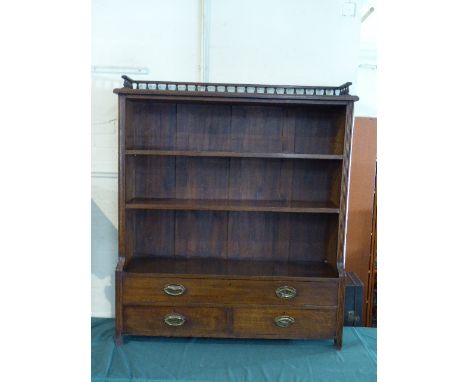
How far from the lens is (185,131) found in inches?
81.0

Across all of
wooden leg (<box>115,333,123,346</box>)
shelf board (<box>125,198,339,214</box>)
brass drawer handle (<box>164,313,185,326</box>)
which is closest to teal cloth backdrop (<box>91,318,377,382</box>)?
wooden leg (<box>115,333,123,346</box>)

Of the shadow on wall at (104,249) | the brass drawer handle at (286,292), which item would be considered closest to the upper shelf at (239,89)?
the shadow on wall at (104,249)

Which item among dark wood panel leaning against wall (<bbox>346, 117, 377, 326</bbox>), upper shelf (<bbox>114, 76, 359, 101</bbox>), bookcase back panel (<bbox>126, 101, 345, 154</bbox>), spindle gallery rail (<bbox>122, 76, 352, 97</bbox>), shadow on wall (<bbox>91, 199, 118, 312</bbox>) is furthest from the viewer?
dark wood panel leaning against wall (<bbox>346, 117, 377, 326</bbox>)

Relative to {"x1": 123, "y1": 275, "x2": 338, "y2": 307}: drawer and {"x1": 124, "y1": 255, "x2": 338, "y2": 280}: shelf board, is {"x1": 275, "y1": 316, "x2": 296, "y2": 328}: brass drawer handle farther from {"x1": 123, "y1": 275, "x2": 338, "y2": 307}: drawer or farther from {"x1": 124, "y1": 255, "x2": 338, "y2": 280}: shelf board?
{"x1": 124, "y1": 255, "x2": 338, "y2": 280}: shelf board

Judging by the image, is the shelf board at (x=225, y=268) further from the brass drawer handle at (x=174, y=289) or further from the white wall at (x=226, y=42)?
the white wall at (x=226, y=42)

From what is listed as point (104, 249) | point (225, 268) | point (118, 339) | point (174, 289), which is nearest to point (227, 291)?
point (225, 268)

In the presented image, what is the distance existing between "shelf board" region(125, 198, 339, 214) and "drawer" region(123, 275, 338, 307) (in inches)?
13.6

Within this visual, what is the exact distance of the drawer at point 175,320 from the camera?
1812 mm

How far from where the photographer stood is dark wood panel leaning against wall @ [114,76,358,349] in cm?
180

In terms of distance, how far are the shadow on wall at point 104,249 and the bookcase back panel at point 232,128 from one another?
1.72 ft
